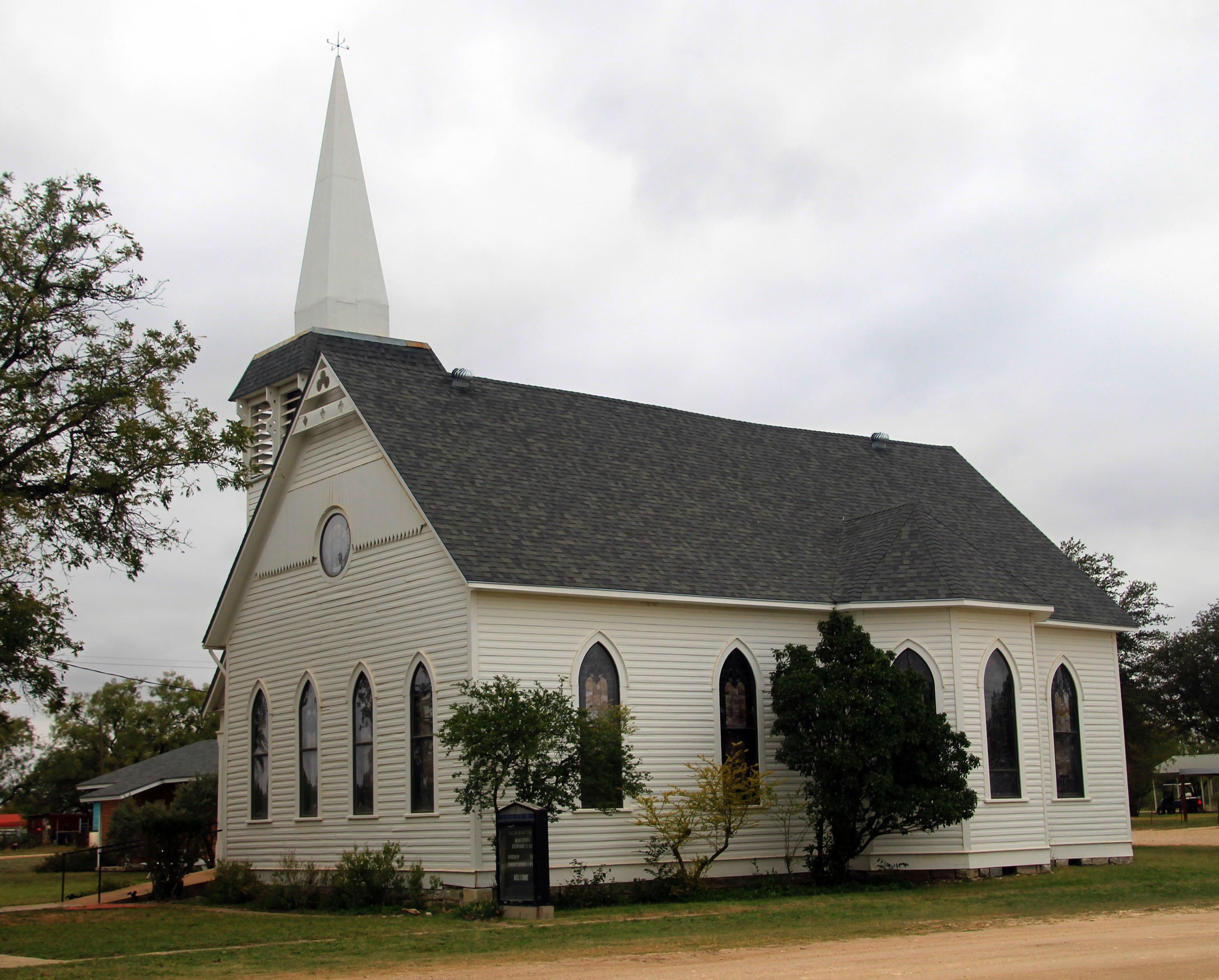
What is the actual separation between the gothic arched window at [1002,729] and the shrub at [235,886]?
15530mm

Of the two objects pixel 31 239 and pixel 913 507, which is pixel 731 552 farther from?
pixel 31 239

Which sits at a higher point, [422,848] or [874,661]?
[874,661]

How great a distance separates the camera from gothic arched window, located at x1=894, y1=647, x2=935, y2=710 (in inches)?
1054

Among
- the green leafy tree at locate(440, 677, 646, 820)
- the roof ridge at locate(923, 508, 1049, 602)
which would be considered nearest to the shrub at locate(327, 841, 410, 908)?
the green leafy tree at locate(440, 677, 646, 820)

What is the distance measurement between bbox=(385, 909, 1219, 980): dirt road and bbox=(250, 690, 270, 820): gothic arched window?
53.0ft

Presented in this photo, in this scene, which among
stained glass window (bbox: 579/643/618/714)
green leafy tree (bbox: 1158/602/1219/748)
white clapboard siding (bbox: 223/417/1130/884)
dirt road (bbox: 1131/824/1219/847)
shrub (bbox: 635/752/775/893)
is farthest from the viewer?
green leafy tree (bbox: 1158/602/1219/748)

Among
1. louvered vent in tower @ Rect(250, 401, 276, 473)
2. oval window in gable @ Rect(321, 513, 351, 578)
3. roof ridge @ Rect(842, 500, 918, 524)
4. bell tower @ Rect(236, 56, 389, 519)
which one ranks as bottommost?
oval window in gable @ Rect(321, 513, 351, 578)

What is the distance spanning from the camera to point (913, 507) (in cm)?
2966

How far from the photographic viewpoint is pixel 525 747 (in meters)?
21.6

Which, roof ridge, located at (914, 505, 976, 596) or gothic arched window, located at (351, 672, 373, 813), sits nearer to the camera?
gothic arched window, located at (351, 672, 373, 813)

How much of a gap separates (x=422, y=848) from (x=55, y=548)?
29.4ft

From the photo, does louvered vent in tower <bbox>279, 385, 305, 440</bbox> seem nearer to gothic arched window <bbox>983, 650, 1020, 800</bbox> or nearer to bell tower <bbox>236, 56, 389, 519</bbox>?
bell tower <bbox>236, 56, 389, 519</bbox>

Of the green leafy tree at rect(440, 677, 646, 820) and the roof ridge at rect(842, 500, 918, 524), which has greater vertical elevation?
the roof ridge at rect(842, 500, 918, 524)

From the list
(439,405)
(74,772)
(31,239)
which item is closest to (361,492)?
(439,405)
